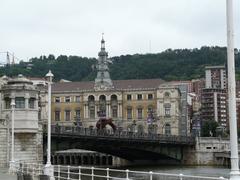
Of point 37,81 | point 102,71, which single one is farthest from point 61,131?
point 37,81

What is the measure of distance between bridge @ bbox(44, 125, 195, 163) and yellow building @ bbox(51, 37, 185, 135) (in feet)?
125

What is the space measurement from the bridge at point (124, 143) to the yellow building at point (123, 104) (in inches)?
1500

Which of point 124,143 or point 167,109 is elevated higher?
point 167,109

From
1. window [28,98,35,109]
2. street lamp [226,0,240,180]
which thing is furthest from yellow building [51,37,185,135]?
street lamp [226,0,240,180]

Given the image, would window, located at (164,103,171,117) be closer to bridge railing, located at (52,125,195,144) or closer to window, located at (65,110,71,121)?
window, located at (65,110,71,121)

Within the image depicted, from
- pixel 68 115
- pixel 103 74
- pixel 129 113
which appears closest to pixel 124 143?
pixel 129 113

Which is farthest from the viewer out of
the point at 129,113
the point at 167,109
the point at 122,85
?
the point at 122,85

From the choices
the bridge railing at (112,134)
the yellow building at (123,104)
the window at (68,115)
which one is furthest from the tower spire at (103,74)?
the bridge railing at (112,134)

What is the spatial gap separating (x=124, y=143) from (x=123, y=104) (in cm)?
6782

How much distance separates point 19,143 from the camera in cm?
6247

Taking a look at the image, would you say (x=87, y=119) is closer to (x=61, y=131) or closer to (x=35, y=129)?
(x=61, y=131)

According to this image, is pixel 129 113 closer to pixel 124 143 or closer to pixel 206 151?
pixel 206 151

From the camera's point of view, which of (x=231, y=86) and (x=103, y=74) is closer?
(x=231, y=86)

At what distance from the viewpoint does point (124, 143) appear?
295 ft
